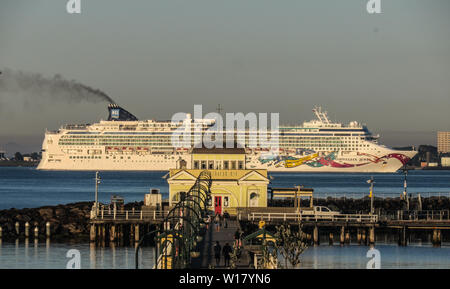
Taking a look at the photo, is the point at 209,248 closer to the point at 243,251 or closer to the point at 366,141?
the point at 243,251

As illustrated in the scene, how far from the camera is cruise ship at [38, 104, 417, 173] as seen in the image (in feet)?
452

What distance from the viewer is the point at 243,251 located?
24.7m

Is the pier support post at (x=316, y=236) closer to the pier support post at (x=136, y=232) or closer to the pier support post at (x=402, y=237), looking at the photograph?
the pier support post at (x=402, y=237)

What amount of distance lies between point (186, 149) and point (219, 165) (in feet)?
310

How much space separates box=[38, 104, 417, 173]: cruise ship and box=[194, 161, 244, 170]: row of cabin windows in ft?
303

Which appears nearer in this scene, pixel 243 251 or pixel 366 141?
pixel 243 251

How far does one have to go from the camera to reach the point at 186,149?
136750 mm

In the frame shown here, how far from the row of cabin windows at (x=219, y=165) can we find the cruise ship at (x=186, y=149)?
3636 inches

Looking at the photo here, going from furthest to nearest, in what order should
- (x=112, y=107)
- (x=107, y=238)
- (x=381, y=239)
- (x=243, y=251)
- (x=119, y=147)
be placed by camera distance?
1. (x=112, y=107)
2. (x=119, y=147)
3. (x=381, y=239)
4. (x=107, y=238)
5. (x=243, y=251)

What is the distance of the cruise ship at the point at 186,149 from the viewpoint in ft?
452

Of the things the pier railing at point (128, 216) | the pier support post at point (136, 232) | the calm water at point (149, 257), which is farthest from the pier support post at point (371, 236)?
the pier support post at point (136, 232)

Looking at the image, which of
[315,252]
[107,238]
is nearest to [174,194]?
[107,238]
